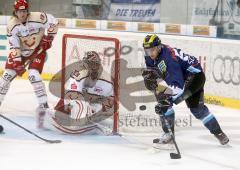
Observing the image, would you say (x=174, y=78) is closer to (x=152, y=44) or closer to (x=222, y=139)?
(x=152, y=44)

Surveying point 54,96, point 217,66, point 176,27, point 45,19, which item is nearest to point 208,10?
point 176,27

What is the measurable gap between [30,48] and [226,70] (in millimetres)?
2414

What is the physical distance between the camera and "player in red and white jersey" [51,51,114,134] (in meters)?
4.95

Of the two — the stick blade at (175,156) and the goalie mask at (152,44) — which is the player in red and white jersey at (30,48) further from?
the stick blade at (175,156)

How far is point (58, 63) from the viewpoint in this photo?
8289 millimetres

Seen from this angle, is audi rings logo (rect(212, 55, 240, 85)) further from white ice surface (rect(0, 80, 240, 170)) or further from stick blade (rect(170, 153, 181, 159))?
→ stick blade (rect(170, 153, 181, 159))

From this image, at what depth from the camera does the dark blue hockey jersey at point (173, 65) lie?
159 inches

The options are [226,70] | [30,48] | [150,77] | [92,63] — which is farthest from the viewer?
[226,70]

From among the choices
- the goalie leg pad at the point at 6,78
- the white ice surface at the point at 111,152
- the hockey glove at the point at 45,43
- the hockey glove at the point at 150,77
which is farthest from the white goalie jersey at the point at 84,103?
the hockey glove at the point at 150,77

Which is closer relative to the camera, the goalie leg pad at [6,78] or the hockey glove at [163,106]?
the hockey glove at [163,106]

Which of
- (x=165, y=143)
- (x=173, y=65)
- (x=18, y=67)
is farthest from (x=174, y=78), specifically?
(x=18, y=67)

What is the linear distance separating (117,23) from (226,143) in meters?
3.91

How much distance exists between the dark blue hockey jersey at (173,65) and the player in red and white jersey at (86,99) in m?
0.77

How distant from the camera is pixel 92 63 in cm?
496
